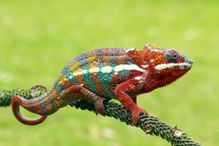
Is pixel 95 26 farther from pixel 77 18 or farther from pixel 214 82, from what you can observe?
pixel 214 82

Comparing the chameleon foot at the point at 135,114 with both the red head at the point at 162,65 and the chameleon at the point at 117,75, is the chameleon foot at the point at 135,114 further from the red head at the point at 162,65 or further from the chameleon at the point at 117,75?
the red head at the point at 162,65

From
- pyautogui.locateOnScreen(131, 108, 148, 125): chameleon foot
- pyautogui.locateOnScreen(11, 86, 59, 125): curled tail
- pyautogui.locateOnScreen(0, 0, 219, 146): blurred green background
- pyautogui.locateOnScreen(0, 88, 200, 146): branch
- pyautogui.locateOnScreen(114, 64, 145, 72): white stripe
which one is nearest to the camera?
pyautogui.locateOnScreen(0, 88, 200, 146): branch

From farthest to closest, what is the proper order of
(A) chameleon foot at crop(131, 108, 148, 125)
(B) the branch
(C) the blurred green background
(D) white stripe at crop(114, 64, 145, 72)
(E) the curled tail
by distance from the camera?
(C) the blurred green background, (E) the curled tail, (D) white stripe at crop(114, 64, 145, 72), (A) chameleon foot at crop(131, 108, 148, 125), (B) the branch

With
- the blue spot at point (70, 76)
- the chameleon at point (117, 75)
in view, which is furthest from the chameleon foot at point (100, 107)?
the blue spot at point (70, 76)

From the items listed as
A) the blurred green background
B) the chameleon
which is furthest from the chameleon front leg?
the blurred green background

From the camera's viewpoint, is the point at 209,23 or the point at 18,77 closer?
the point at 18,77

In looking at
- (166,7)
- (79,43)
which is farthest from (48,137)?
(166,7)

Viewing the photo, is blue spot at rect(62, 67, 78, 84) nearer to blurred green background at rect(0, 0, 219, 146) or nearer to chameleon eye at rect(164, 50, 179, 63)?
chameleon eye at rect(164, 50, 179, 63)

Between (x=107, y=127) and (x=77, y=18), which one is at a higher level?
(x=77, y=18)
